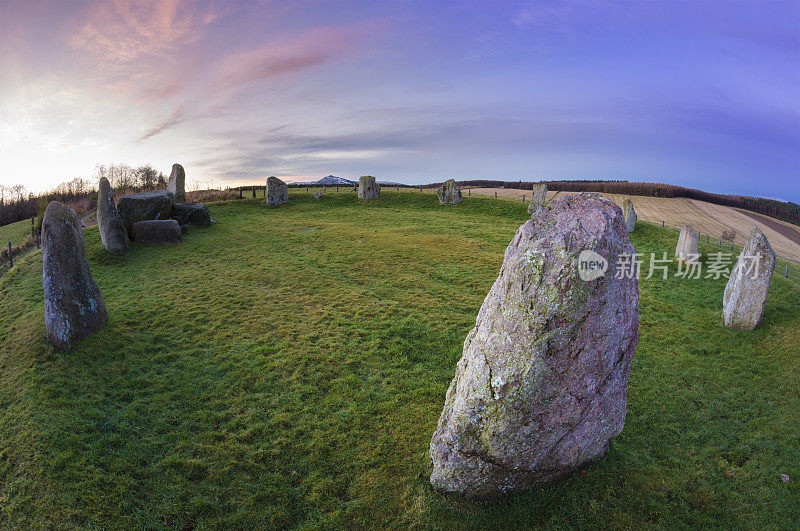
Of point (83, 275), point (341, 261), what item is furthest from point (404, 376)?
point (341, 261)

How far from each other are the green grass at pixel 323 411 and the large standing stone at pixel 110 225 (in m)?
3.13

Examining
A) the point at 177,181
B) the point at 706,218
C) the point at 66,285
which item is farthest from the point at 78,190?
the point at 706,218

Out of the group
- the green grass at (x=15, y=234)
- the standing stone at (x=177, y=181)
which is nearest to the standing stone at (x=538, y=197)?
the standing stone at (x=177, y=181)

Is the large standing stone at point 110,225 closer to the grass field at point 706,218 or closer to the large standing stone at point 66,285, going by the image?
the large standing stone at point 66,285

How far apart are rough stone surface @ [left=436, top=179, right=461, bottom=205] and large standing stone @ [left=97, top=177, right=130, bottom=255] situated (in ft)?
90.5

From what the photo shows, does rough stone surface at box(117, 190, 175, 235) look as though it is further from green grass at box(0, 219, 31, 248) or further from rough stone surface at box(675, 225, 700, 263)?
rough stone surface at box(675, 225, 700, 263)

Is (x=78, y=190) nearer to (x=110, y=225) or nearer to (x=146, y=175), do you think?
(x=146, y=175)

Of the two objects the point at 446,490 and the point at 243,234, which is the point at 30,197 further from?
the point at 446,490

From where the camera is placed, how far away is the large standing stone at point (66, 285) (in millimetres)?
10398

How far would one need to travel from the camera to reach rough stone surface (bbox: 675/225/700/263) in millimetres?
21125

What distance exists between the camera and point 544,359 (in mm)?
5113

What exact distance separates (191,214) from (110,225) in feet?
24.2

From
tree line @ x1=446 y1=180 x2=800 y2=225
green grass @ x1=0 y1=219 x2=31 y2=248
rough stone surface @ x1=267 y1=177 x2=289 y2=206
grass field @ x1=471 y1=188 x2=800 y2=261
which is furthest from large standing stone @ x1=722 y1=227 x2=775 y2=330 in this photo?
tree line @ x1=446 y1=180 x2=800 y2=225

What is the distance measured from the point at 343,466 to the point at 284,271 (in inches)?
465
